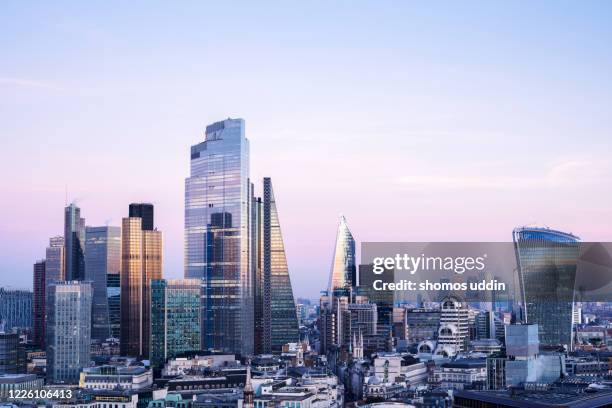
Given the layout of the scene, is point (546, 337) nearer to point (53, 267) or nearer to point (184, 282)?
point (184, 282)

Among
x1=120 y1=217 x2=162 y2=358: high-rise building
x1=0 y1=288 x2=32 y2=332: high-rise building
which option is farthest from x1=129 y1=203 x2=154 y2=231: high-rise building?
x1=0 y1=288 x2=32 y2=332: high-rise building

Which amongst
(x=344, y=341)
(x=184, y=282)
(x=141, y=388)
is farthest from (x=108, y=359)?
(x=344, y=341)

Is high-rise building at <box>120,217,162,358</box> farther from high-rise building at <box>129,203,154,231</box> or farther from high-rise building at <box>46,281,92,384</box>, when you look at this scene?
high-rise building at <box>46,281,92,384</box>

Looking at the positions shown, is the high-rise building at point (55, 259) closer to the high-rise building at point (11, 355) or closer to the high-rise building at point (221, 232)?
the high-rise building at point (221, 232)

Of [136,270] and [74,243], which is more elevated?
[74,243]

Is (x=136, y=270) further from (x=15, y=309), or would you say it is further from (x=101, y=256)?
(x=15, y=309)

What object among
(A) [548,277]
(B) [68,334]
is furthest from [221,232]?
(A) [548,277]
